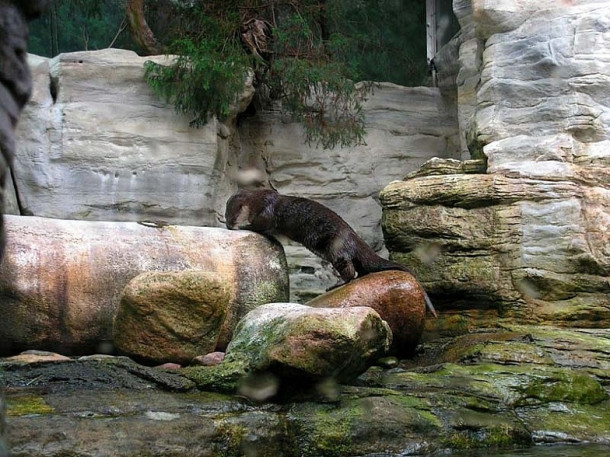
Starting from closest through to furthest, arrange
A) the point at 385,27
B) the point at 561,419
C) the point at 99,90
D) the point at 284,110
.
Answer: the point at 561,419 < the point at 99,90 < the point at 284,110 < the point at 385,27

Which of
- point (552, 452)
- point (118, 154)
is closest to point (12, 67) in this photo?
point (552, 452)

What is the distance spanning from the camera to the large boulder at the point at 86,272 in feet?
19.0

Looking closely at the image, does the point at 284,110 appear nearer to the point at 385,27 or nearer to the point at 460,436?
the point at 385,27

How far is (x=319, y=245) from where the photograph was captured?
7578mm

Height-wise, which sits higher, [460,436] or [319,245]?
[319,245]

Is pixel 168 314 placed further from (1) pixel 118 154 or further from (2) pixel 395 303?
(1) pixel 118 154

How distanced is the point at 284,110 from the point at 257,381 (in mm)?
5553

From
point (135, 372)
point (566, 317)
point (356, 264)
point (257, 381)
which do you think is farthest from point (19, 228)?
point (566, 317)

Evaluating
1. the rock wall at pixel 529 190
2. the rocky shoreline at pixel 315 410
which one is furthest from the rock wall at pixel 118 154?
the rocky shoreline at pixel 315 410

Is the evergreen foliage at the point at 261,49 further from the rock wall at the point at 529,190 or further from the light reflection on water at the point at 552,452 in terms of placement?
the light reflection on water at the point at 552,452

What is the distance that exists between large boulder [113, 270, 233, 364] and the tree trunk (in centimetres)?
480

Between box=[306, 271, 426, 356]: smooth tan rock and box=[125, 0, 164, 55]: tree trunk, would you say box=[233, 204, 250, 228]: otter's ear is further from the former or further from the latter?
box=[125, 0, 164, 55]: tree trunk

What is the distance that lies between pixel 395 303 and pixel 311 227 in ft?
4.26

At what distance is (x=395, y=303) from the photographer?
6.59 m
